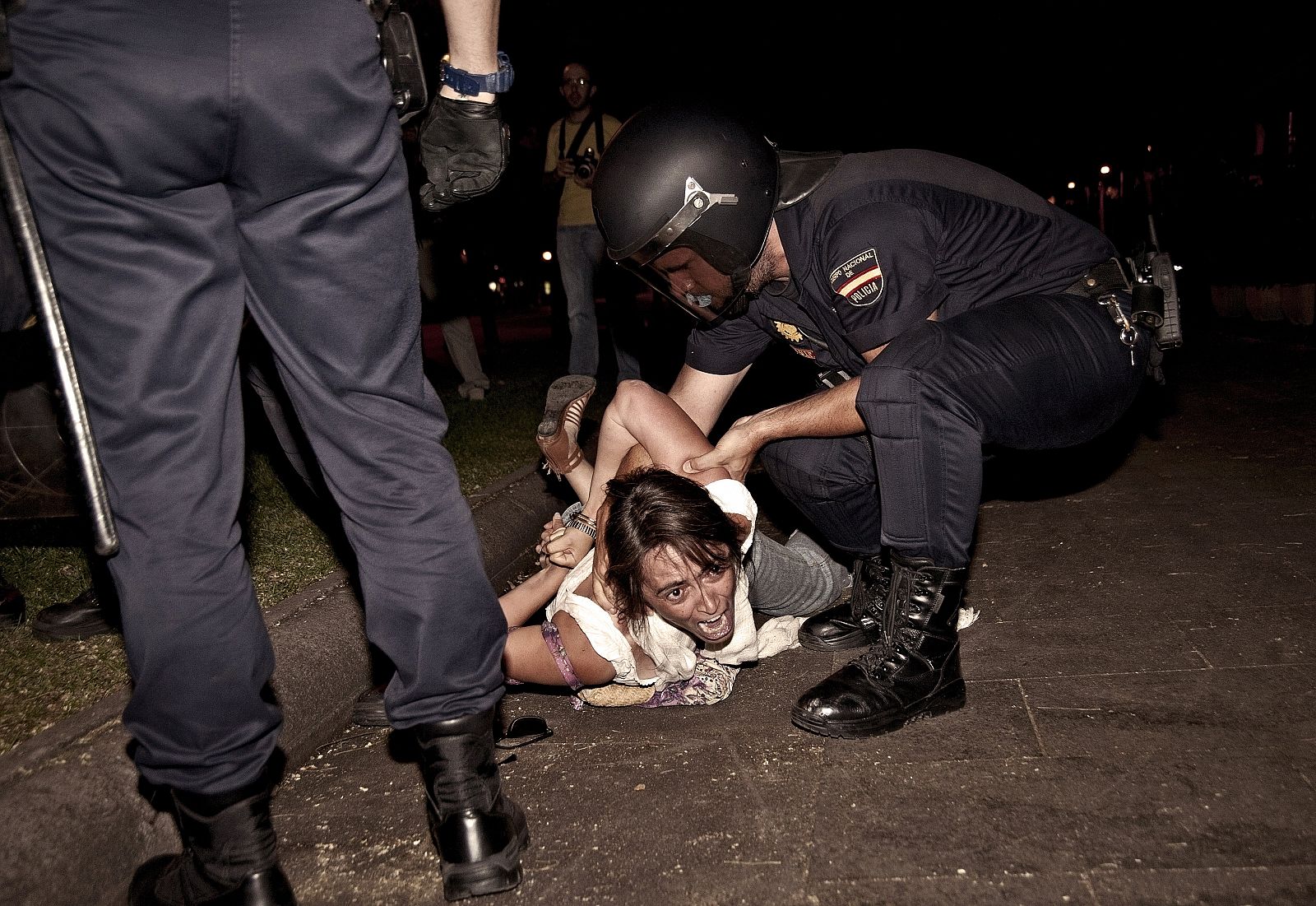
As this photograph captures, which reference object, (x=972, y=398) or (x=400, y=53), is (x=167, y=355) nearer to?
(x=400, y=53)

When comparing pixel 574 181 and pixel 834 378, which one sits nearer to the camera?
pixel 834 378

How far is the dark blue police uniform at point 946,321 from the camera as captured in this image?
89.7 inches

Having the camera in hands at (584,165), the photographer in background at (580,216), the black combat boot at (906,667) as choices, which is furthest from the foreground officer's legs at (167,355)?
the camera in hands at (584,165)

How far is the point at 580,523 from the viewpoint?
3.12 m

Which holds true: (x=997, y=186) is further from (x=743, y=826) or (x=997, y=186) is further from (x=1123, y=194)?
(x=1123, y=194)

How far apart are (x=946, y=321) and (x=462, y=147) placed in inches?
51.2

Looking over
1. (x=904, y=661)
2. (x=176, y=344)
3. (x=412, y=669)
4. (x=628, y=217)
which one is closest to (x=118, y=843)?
(x=412, y=669)

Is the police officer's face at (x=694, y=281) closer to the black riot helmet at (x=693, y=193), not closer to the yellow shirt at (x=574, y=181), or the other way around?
the black riot helmet at (x=693, y=193)

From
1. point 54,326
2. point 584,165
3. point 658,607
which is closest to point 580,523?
point 658,607

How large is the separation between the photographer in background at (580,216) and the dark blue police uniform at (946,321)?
12.3 ft

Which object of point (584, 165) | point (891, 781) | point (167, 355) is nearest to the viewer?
point (167, 355)

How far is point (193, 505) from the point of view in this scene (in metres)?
1.44

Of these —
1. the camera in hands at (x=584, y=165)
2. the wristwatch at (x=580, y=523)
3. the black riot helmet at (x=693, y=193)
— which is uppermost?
the black riot helmet at (x=693, y=193)

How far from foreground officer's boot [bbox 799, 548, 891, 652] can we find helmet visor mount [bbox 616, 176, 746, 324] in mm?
851
